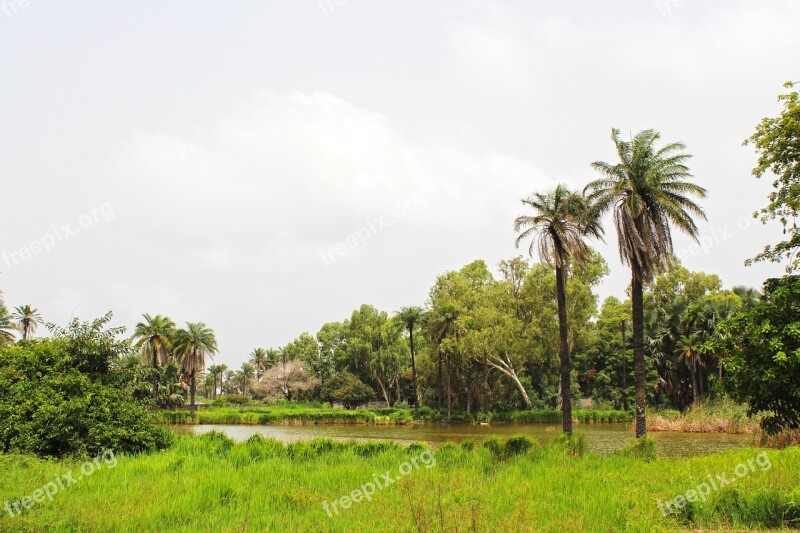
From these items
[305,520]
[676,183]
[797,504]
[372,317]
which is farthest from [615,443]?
[372,317]

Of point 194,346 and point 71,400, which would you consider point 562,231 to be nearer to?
point 71,400

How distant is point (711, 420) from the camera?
121 ft

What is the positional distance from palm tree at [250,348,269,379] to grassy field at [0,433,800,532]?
111021mm

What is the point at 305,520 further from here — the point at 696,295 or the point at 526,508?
the point at 696,295

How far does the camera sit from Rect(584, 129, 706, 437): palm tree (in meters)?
24.0

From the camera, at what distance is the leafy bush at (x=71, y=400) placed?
15836 millimetres

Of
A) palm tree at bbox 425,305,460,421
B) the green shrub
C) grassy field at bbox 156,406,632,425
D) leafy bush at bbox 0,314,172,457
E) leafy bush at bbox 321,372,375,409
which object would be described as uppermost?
palm tree at bbox 425,305,460,421

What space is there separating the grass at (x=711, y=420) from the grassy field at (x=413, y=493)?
929 inches

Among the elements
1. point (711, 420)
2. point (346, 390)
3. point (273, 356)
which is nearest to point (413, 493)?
point (711, 420)

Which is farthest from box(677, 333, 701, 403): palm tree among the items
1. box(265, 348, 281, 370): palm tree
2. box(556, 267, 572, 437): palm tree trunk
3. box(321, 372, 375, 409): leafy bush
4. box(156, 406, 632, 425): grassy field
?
box(265, 348, 281, 370): palm tree

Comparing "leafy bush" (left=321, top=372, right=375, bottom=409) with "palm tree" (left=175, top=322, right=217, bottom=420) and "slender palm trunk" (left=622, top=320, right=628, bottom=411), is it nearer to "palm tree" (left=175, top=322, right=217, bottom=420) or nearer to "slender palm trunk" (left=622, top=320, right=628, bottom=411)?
"palm tree" (left=175, top=322, right=217, bottom=420)

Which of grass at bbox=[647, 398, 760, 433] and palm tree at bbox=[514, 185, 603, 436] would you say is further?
grass at bbox=[647, 398, 760, 433]

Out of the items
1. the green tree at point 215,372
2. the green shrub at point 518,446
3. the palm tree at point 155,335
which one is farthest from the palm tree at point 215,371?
the green shrub at point 518,446

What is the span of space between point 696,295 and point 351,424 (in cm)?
4138
